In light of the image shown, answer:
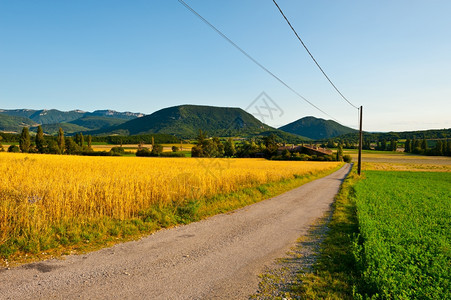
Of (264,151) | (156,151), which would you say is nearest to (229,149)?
(264,151)

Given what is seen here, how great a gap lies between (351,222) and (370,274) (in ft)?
19.5

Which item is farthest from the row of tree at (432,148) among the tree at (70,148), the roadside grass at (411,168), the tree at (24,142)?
the tree at (24,142)

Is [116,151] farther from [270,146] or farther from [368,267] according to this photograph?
[368,267]

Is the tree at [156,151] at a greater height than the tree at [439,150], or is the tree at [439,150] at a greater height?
the tree at [439,150]

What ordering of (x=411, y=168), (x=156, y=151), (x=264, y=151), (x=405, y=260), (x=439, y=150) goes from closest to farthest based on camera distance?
(x=405, y=260) < (x=411, y=168) < (x=156, y=151) < (x=264, y=151) < (x=439, y=150)

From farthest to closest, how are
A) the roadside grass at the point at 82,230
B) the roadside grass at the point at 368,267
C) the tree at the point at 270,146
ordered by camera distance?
the tree at the point at 270,146, the roadside grass at the point at 82,230, the roadside grass at the point at 368,267

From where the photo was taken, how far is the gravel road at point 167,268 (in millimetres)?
4527

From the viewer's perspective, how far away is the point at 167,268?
5555 millimetres

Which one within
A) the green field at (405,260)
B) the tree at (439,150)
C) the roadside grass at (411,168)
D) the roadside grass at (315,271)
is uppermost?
the tree at (439,150)

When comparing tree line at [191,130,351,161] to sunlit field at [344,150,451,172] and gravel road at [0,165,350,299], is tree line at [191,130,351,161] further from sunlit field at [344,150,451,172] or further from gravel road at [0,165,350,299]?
gravel road at [0,165,350,299]

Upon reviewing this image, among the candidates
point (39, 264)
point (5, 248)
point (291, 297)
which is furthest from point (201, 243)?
Answer: point (5, 248)

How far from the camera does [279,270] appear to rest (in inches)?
222

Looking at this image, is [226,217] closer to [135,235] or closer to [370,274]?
[135,235]

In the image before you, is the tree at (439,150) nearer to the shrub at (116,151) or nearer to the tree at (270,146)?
the tree at (270,146)
